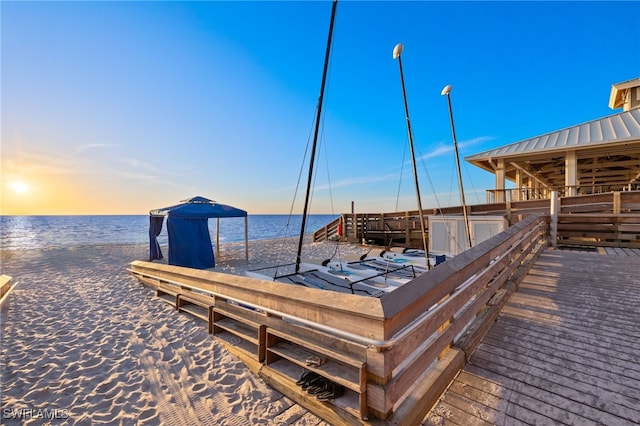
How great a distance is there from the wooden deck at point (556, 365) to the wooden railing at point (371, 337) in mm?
241

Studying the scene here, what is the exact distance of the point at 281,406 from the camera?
228 cm

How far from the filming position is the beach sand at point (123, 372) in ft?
7.74

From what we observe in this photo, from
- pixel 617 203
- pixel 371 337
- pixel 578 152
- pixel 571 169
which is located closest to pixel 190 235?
pixel 371 337

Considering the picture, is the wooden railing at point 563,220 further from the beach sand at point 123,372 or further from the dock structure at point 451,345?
the beach sand at point 123,372

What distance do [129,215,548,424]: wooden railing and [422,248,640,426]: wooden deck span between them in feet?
0.79

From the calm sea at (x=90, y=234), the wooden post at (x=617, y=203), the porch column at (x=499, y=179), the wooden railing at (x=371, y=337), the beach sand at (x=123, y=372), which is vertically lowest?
the calm sea at (x=90, y=234)

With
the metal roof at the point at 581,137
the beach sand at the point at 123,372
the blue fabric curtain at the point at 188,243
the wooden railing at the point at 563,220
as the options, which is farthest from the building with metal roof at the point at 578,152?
the blue fabric curtain at the point at 188,243

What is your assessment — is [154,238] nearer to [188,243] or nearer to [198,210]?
[188,243]

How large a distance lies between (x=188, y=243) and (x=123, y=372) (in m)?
7.97

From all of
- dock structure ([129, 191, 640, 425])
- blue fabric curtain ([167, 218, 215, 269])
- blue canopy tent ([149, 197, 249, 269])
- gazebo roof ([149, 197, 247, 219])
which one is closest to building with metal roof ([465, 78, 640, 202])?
dock structure ([129, 191, 640, 425])

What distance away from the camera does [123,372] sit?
10.2 ft

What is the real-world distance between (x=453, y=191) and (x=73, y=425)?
466 inches

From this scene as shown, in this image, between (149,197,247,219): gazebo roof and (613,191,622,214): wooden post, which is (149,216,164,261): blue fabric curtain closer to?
(149,197,247,219): gazebo roof

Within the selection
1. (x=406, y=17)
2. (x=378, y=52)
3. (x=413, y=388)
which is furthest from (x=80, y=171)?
(x=413, y=388)
